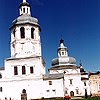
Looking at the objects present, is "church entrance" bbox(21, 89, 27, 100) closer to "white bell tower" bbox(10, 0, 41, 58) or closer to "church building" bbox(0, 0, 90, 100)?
"church building" bbox(0, 0, 90, 100)

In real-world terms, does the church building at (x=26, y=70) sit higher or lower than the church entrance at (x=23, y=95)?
higher

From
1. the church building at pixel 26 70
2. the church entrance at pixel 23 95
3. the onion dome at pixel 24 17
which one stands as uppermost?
the onion dome at pixel 24 17

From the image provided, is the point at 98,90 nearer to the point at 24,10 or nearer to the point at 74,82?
the point at 74,82

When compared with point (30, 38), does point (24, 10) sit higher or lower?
higher

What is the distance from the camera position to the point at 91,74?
53.7 meters

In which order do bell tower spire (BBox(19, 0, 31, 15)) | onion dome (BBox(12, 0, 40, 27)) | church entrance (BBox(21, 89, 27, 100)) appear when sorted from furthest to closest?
bell tower spire (BBox(19, 0, 31, 15)), onion dome (BBox(12, 0, 40, 27)), church entrance (BBox(21, 89, 27, 100))

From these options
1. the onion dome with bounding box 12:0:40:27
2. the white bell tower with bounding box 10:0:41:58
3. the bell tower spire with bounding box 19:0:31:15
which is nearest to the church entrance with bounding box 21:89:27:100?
the white bell tower with bounding box 10:0:41:58

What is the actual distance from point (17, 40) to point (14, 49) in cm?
161

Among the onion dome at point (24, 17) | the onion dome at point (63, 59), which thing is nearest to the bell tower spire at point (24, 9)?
the onion dome at point (24, 17)

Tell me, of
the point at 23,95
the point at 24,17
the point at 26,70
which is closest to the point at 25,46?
the point at 26,70

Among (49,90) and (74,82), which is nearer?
(49,90)

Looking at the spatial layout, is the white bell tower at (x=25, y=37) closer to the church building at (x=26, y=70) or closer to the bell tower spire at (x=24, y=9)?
the church building at (x=26, y=70)

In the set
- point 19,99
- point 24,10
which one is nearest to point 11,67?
point 19,99

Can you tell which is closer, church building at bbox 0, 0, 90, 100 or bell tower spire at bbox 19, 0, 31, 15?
church building at bbox 0, 0, 90, 100
